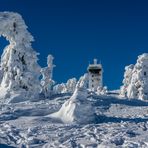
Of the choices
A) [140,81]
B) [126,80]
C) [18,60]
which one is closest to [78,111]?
[18,60]

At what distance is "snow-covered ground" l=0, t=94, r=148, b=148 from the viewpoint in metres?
26.9

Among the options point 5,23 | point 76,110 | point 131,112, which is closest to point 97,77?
point 5,23

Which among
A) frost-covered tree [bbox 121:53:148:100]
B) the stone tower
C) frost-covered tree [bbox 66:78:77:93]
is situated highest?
the stone tower

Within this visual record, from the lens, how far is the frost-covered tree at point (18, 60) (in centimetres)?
5316

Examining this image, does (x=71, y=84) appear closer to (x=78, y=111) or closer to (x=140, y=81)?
(x=140, y=81)

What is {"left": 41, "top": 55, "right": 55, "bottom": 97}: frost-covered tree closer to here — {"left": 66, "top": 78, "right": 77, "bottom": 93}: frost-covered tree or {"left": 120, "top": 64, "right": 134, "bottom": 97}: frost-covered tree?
{"left": 120, "top": 64, "right": 134, "bottom": 97}: frost-covered tree

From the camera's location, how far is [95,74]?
132m

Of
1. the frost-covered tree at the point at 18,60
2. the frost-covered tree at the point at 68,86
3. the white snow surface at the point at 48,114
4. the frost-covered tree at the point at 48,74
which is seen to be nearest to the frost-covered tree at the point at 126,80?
the frost-covered tree at the point at 48,74

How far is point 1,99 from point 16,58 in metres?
5.81

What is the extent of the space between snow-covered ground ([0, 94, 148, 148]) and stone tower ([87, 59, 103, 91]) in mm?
84440

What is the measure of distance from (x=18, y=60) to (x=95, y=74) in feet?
256

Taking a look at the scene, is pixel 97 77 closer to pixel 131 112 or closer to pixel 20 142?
pixel 131 112

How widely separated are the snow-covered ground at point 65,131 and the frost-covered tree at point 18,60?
1228 centimetres

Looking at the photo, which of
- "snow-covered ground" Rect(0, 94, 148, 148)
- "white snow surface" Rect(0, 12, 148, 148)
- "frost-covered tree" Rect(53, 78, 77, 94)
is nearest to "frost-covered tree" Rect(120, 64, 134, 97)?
"white snow surface" Rect(0, 12, 148, 148)
